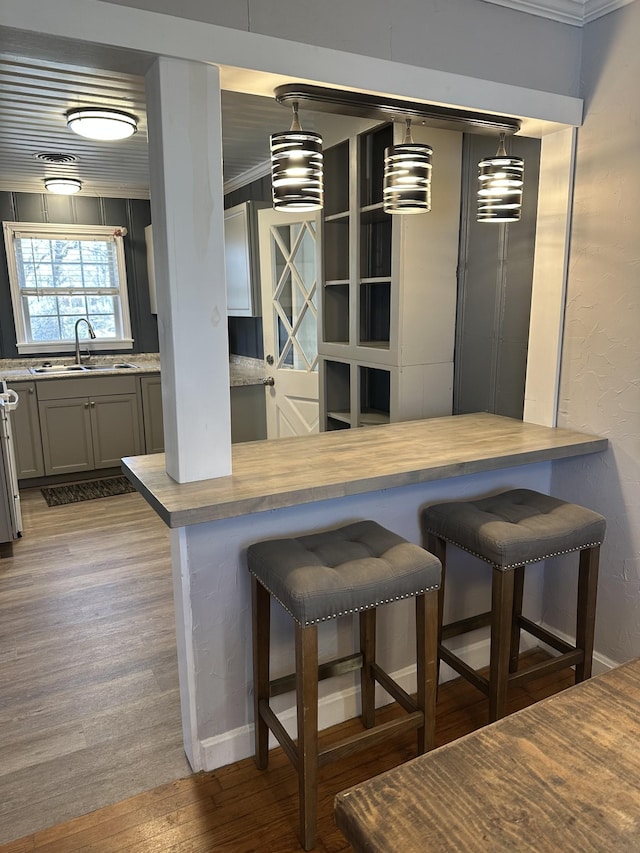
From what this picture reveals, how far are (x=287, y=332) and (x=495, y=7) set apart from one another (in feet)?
7.48

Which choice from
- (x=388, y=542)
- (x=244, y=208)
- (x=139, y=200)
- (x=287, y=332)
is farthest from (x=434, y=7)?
(x=139, y=200)

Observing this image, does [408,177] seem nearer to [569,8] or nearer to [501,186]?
[501,186]

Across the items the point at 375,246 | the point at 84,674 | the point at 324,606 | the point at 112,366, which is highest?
the point at 375,246

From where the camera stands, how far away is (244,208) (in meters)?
4.29

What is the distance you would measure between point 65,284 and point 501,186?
14.5ft

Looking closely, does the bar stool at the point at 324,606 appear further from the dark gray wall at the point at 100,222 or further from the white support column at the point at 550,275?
the dark gray wall at the point at 100,222

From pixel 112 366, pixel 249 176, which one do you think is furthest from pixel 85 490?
pixel 249 176

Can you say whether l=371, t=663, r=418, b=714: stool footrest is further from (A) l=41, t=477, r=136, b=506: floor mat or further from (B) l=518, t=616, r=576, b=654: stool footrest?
(A) l=41, t=477, r=136, b=506: floor mat

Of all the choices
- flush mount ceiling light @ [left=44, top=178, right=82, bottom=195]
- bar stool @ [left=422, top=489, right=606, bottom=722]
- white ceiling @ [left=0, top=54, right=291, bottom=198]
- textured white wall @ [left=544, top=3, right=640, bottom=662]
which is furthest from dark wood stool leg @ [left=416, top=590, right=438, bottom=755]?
flush mount ceiling light @ [left=44, top=178, right=82, bottom=195]

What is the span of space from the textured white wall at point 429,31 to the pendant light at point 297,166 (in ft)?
0.73

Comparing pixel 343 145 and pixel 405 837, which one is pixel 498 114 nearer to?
pixel 343 145

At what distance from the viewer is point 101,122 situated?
3.03 m

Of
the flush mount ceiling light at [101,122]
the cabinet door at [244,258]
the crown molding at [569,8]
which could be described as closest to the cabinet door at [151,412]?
the cabinet door at [244,258]

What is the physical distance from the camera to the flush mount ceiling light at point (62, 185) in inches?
183
